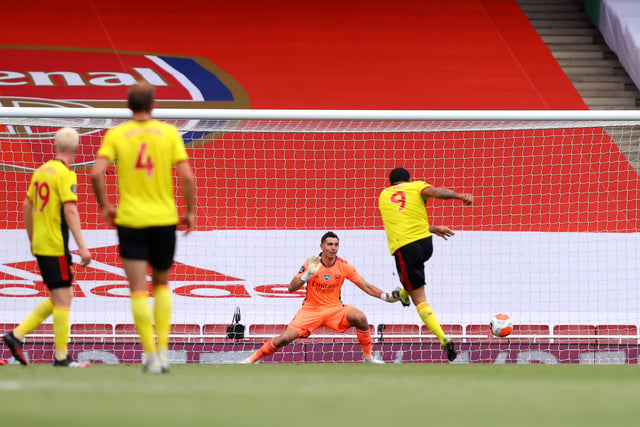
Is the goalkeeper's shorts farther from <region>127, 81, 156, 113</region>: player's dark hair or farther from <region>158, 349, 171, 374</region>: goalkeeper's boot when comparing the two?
<region>127, 81, 156, 113</region>: player's dark hair

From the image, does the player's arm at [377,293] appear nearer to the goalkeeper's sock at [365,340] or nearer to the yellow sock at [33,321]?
the goalkeeper's sock at [365,340]

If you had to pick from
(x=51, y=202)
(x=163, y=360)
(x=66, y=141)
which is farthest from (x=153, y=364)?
(x=66, y=141)

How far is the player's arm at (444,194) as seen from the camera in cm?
884

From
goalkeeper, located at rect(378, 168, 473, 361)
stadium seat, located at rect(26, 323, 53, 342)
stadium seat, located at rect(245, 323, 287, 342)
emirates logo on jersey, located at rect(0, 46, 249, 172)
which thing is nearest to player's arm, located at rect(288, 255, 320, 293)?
goalkeeper, located at rect(378, 168, 473, 361)

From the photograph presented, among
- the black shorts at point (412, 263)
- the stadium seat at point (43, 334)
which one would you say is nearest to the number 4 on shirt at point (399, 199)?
the black shorts at point (412, 263)

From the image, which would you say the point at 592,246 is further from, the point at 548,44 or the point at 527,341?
the point at 548,44

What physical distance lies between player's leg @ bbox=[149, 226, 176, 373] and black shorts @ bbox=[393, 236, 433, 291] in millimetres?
3671

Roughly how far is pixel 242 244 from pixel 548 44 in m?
7.82

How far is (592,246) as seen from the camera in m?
13.1

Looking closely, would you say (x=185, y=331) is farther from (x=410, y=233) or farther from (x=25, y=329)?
(x=25, y=329)

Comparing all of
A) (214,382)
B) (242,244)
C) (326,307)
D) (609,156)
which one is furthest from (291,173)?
(214,382)

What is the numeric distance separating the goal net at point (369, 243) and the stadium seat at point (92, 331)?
23 mm

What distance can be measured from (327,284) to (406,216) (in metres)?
1.91

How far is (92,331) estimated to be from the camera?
487 inches
